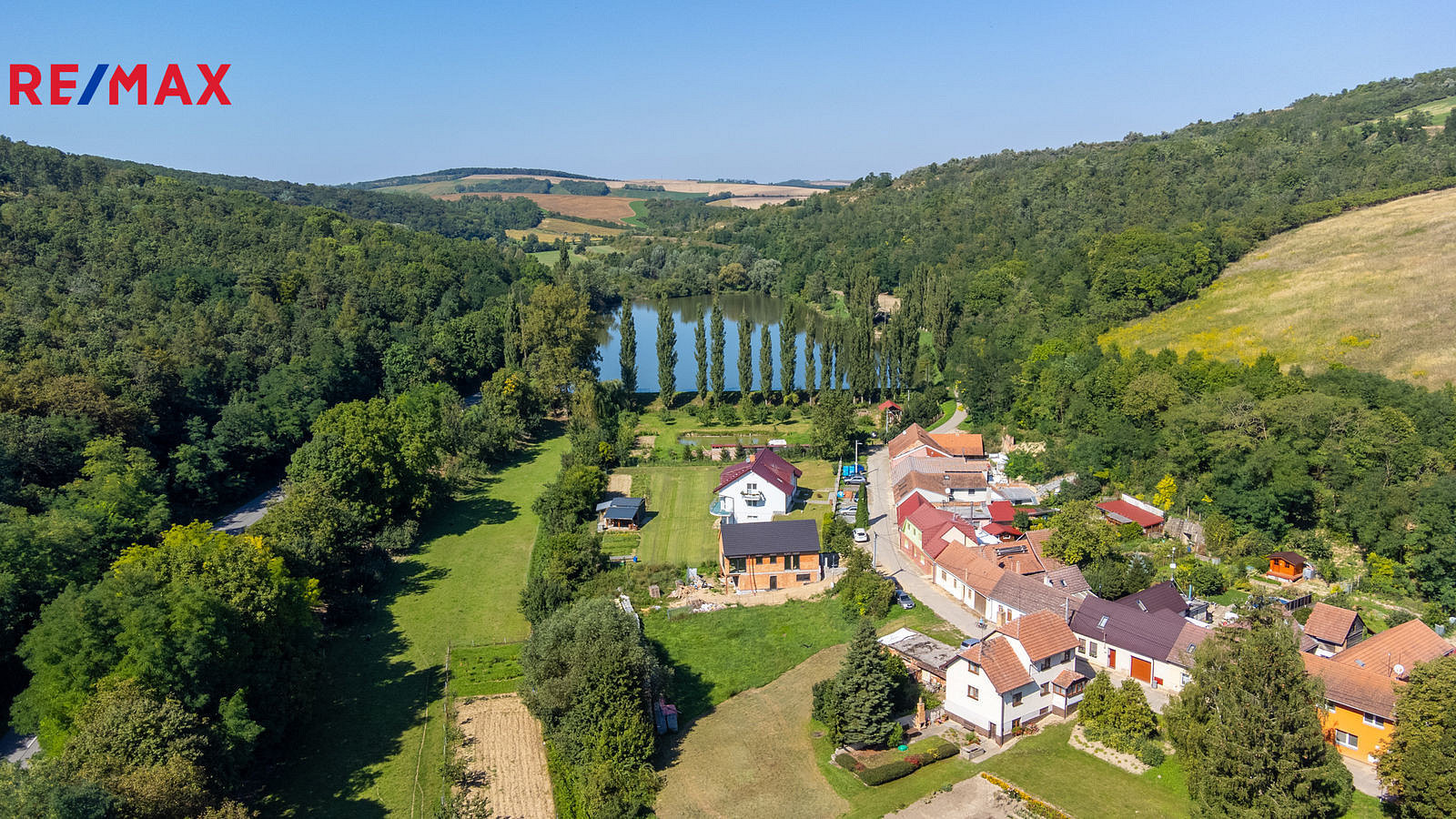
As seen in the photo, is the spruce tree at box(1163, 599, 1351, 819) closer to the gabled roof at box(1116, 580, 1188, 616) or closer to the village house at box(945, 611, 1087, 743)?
the village house at box(945, 611, 1087, 743)

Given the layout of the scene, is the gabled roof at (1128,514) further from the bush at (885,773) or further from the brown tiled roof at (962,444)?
the bush at (885,773)

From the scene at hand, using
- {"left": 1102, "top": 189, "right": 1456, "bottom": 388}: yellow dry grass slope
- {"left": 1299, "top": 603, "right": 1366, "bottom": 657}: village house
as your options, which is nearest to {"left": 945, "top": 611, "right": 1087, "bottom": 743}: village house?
{"left": 1299, "top": 603, "right": 1366, "bottom": 657}: village house

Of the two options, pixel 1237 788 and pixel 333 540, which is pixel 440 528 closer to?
pixel 333 540

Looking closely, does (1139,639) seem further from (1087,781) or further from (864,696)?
(864,696)

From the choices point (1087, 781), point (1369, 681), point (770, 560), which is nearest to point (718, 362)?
point (770, 560)

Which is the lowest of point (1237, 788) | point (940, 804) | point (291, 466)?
point (940, 804)

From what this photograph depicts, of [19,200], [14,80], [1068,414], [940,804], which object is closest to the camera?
[940,804]

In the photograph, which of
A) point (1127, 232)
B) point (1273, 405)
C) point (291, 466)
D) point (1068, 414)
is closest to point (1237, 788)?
point (1273, 405)

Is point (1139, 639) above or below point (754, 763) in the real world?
above
